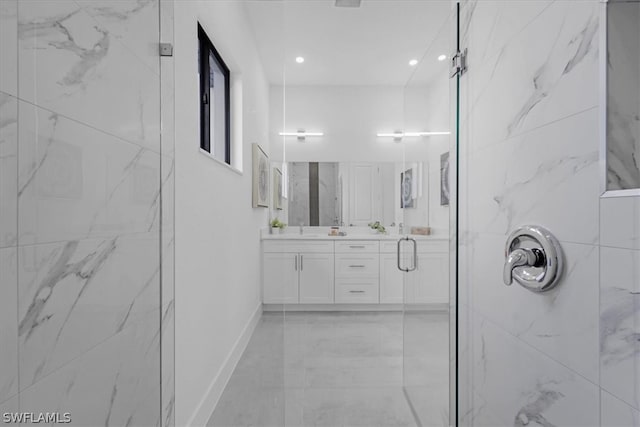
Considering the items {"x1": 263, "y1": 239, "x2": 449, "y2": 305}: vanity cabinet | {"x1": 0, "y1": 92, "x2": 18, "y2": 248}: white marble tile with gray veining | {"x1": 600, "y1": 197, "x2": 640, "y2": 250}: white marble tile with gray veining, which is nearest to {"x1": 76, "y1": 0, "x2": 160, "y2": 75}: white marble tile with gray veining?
{"x1": 0, "y1": 92, "x2": 18, "y2": 248}: white marble tile with gray veining

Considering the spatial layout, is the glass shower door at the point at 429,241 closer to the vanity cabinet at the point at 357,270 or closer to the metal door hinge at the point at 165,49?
the metal door hinge at the point at 165,49

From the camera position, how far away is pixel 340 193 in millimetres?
3898

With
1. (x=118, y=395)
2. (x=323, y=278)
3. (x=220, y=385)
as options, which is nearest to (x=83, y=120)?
(x=118, y=395)

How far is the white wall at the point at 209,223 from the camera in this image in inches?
54.8

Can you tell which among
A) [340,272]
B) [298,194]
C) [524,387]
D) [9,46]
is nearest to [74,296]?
[9,46]

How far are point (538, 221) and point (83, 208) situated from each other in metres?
1.07

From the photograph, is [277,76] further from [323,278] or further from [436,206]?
[436,206]

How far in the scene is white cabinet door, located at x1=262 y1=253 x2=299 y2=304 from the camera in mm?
3379

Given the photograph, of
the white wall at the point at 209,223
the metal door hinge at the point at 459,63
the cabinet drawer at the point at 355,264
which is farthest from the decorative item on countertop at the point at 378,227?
the metal door hinge at the point at 459,63

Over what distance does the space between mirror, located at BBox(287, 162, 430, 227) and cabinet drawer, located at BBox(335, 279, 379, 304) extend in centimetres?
67

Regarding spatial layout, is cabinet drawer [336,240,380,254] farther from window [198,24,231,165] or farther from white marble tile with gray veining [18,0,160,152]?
white marble tile with gray veining [18,0,160,152]

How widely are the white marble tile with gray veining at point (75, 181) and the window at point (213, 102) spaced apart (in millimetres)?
1059

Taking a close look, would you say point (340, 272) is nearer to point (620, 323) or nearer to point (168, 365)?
point (168, 365)

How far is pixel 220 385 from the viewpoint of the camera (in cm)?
189
